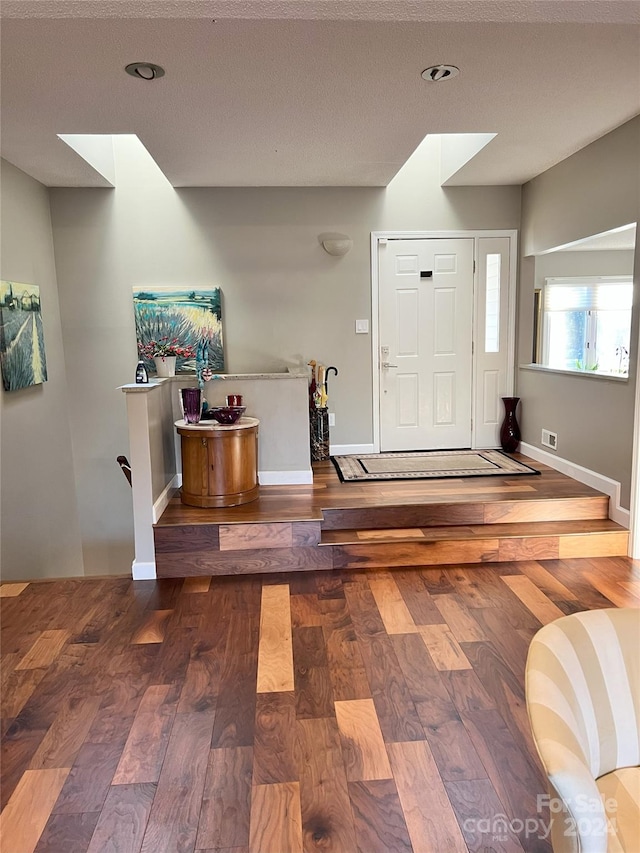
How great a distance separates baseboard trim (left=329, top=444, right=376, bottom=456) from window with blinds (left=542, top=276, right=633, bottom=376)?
9.16ft

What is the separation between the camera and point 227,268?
15.7 feet

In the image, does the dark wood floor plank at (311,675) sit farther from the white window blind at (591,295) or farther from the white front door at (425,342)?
the white window blind at (591,295)

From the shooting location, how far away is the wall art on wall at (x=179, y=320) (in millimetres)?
4730

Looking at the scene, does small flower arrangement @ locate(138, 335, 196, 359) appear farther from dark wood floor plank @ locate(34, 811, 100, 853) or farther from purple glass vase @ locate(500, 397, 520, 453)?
dark wood floor plank @ locate(34, 811, 100, 853)

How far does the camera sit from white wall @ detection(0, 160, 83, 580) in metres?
3.73

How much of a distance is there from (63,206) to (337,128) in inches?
99.2

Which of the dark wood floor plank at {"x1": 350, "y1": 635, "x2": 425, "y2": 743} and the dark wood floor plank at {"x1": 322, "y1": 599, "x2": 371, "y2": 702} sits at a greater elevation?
the dark wood floor plank at {"x1": 322, "y1": 599, "x2": 371, "y2": 702}

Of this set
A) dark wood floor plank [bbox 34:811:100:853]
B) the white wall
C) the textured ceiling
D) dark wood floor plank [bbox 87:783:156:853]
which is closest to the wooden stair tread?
dark wood floor plank [bbox 87:783:156:853]

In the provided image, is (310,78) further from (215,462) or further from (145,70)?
(215,462)

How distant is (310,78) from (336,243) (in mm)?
2058

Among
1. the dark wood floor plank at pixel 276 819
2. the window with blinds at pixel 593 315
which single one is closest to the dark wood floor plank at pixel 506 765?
the dark wood floor plank at pixel 276 819

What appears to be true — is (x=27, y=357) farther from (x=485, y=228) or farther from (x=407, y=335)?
(x=485, y=228)

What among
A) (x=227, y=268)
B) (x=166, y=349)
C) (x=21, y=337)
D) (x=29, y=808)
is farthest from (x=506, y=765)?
(x=227, y=268)

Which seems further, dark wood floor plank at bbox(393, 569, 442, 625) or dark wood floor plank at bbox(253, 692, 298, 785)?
dark wood floor plank at bbox(393, 569, 442, 625)
